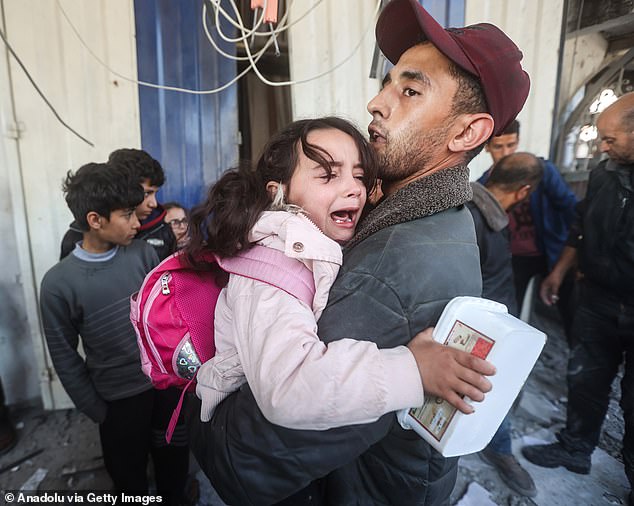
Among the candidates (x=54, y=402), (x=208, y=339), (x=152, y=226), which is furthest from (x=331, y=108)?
(x=54, y=402)

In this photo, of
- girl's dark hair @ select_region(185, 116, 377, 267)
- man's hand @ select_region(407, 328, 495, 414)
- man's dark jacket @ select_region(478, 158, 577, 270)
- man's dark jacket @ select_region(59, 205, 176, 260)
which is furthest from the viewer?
man's dark jacket @ select_region(478, 158, 577, 270)

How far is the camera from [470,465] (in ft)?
9.09

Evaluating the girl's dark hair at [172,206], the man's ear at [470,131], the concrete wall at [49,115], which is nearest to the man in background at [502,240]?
the man's ear at [470,131]

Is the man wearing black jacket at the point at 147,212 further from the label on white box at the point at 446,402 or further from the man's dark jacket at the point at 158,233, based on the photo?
the label on white box at the point at 446,402

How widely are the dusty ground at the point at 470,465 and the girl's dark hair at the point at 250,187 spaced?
7.16ft

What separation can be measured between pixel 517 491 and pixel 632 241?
1.79 metres

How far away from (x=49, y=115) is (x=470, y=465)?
4.08m

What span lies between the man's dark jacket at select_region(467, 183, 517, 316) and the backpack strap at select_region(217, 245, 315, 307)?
160 cm

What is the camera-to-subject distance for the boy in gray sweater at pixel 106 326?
1.89 metres

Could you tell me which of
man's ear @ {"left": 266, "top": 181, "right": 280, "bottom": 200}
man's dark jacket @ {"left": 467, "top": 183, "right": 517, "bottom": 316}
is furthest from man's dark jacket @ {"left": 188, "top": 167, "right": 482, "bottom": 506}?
man's dark jacket @ {"left": 467, "top": 183, "right": 517, "bottom": 316}

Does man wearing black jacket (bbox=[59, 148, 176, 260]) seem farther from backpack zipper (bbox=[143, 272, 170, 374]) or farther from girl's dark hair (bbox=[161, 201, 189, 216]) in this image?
backpack zipper (bbox=[143, 272, 170, 374])

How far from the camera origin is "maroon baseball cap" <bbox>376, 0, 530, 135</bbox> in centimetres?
104

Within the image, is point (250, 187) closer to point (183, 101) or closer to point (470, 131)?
point (470, 131)

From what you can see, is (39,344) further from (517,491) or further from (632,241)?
(632,241)
